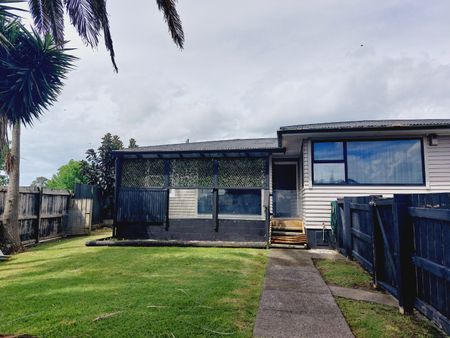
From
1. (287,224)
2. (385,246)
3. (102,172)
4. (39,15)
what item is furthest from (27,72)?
(385,246)

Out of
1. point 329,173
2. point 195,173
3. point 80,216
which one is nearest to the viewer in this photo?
point 329,173

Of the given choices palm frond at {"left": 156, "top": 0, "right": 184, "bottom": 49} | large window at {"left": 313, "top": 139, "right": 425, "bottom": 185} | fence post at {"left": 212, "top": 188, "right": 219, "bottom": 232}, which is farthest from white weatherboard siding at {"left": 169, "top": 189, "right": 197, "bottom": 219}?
palm frond at {"left": 156, "top": 0, "right": 184, "bottom": 49}

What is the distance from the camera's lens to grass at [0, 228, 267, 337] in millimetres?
2600

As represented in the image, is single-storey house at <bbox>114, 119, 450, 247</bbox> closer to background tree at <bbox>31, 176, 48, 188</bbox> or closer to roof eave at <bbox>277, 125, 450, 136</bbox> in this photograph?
roof eave at <bbox>277, 125, 450, 136</bbox>

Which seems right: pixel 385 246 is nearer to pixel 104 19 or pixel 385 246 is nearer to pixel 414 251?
pixel 414 251

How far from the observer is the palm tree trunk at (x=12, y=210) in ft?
26.2

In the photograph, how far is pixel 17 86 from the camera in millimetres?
8781

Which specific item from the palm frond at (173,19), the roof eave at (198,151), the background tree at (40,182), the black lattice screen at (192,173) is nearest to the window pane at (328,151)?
the roof eave at (198,151)

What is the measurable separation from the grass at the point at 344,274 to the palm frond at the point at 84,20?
5.57 metres

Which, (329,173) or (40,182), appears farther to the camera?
(40,182)

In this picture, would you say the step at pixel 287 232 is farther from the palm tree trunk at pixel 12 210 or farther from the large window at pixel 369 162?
the palm tree trunk at pixel 12 210

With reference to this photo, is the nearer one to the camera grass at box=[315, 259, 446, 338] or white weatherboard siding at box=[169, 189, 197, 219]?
grass at box=[315, 259, 446, 338]

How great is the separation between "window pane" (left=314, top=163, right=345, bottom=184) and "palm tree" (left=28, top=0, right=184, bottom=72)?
568 centimetres

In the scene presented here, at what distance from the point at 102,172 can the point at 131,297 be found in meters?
13.5
